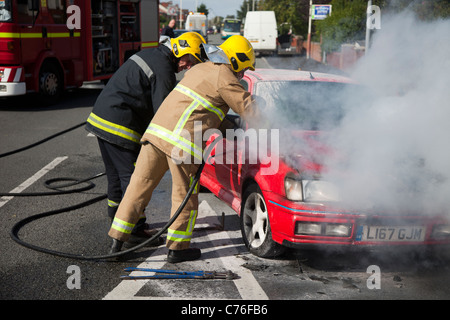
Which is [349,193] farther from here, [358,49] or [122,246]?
[358,49]

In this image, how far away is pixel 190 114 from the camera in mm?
3883

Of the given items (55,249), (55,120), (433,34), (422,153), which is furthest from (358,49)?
(55,249)

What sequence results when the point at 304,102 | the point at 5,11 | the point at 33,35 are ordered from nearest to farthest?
1. the point at 304,102
2. the point at 5,11
3. the point at 33,35

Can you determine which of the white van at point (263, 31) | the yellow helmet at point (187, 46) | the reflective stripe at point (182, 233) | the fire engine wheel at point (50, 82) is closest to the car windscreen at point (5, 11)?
the fire engine wheel at point (50, 82)

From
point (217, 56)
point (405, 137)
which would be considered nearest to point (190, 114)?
point (217, 56)

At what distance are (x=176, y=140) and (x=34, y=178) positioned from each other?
10.1 feet

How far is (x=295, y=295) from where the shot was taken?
350 cm

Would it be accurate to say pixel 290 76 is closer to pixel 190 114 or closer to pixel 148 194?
pixel 190 114

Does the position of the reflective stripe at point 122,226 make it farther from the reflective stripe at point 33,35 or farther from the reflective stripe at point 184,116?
the reflective stripe at point 33,35

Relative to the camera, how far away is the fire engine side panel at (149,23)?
53.8ft

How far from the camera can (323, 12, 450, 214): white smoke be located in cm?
366

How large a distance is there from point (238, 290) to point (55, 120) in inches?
311

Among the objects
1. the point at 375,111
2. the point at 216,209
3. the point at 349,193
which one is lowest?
the point at 216,209

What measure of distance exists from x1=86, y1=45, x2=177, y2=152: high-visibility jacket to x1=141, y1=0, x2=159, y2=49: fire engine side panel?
12590 mm
